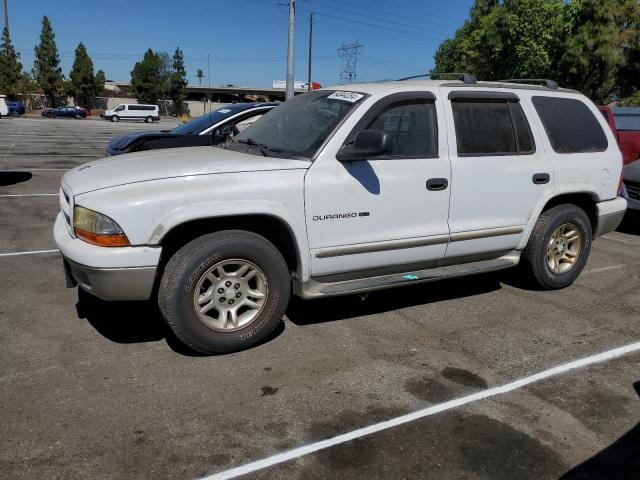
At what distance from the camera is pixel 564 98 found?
17.3 feet

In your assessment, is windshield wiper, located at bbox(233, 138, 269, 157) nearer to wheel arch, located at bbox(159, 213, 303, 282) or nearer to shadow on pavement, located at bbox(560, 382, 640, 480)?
wheel arch, located at bbox(159, 213, 303, 282)

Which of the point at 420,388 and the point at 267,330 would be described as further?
the point at 267,330

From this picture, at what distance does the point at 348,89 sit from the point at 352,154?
→ 0.96 m

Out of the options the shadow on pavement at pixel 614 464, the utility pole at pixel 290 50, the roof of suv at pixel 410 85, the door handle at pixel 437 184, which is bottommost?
the shadow on pavement at pixel 614 464

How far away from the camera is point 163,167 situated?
3.74 metres

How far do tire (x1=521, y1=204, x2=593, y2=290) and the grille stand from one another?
3432mm

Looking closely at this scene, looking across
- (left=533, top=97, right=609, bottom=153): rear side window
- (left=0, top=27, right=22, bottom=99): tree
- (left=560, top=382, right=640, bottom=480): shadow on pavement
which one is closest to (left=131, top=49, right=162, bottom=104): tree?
(left=0, top=27, right=22, bottom=99): tree

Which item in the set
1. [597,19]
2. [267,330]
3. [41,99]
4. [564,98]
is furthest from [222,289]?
[41,99]

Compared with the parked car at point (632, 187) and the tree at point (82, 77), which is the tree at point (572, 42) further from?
the tree at point (82, 77)

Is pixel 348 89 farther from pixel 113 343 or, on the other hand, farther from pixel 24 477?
pixel 24 477

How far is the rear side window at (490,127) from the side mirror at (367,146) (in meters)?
0.92

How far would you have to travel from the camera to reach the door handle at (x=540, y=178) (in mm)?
4848

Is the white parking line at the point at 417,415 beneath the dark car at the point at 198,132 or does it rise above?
beneath

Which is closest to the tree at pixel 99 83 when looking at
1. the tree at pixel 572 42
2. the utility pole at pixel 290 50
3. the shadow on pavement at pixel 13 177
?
the tree at pixel 572 42
